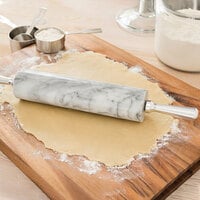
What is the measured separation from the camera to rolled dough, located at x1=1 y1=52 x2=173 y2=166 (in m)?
0.68

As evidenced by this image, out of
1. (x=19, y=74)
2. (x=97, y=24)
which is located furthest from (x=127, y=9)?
(x=19, y=74)

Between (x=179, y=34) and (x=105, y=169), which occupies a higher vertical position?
(x=179, y=34)

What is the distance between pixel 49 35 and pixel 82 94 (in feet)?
0.81

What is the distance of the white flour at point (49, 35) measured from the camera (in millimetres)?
900

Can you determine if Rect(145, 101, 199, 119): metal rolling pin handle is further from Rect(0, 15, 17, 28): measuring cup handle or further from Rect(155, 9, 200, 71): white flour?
Rect(0, 15, 17, 28): measuring cup handle

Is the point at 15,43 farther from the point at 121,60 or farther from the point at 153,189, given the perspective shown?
the point at 153,189

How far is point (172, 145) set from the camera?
2.26 feet

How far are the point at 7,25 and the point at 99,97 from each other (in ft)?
1.48

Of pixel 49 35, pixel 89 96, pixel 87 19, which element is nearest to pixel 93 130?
pixel 89 96

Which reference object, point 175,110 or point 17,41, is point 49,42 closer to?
point 17,41

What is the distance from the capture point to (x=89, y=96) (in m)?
0.72

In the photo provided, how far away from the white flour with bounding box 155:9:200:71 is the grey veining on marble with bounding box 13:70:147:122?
0.61ft

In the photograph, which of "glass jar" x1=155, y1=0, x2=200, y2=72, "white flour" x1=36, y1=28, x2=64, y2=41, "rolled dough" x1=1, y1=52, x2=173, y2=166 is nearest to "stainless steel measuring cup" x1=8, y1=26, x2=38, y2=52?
"white flour" x1=36, y1=28, x2=64, y2=41

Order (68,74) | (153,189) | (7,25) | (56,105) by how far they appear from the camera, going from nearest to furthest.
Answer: (153,189) → (56,105) → (68,74) → (7,25)
